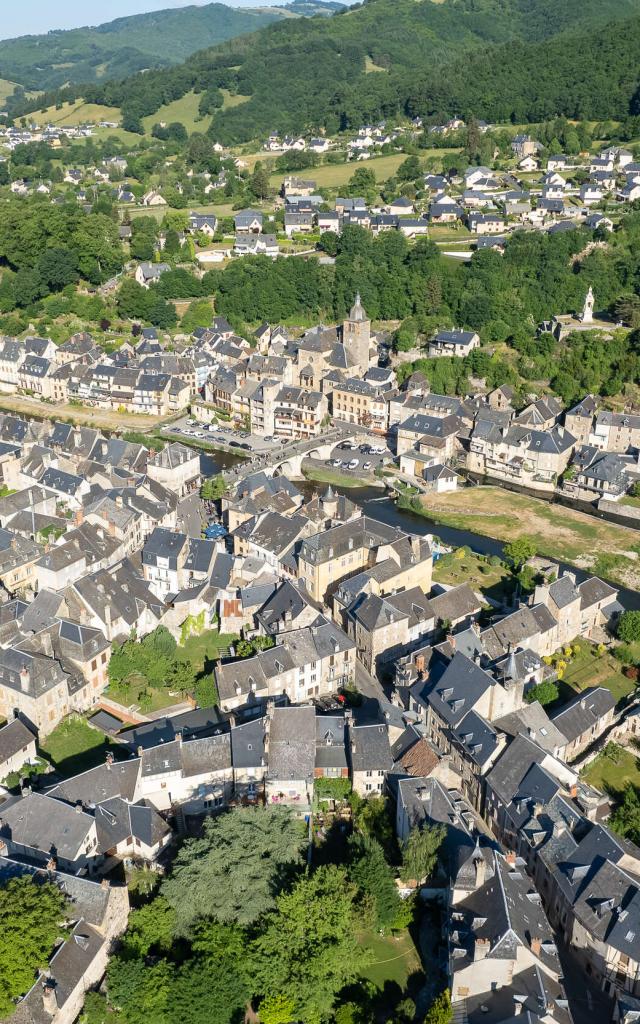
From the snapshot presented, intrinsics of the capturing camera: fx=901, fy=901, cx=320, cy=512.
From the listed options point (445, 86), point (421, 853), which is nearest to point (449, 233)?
point (445, 86)

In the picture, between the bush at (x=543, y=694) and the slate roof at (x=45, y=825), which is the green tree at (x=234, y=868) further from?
the bush at (x=543, y=694)

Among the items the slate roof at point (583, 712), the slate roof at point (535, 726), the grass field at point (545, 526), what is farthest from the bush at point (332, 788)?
the grass field at point (545, 526)

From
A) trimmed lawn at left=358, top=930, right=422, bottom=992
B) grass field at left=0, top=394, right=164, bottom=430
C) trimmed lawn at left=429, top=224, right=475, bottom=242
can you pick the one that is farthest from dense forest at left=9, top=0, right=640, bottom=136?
trimmed lawn at left=358, top=930, right=422, bottom=992

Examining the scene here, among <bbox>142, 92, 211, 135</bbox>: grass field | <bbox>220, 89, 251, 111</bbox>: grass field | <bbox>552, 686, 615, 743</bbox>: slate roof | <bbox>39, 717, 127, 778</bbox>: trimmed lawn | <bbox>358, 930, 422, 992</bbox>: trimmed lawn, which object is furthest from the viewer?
<bbox>220, 89, 251, 111</bbox>: grass field

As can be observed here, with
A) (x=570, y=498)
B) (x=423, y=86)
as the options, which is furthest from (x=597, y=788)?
(x=423, y=86)

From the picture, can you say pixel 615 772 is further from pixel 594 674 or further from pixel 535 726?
pixel 594 674

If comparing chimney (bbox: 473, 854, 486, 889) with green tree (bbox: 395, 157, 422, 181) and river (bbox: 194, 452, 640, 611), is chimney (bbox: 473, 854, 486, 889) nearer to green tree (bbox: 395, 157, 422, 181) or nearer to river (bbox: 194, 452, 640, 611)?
river (bbox: 194, 452, 640, 611)

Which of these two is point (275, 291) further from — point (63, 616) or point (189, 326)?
point (63, 616)
